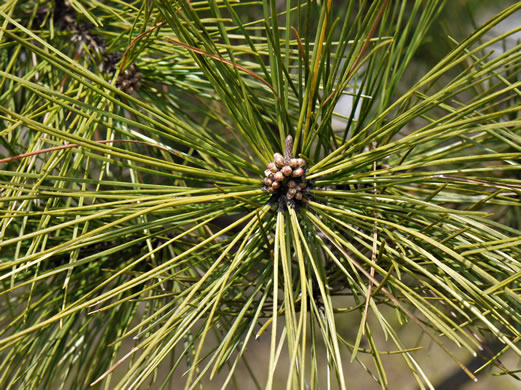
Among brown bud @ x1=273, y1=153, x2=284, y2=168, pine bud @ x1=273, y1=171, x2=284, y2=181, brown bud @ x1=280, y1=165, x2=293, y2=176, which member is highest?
brown bud @ x1=273, y1=153, x2=284, y2=168

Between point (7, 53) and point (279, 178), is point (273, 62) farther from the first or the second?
point (7, 53)

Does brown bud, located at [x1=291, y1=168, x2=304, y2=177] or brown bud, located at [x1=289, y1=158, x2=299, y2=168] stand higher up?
brown bud, located at [x1=289, y1=158, x2=299, y2=168]

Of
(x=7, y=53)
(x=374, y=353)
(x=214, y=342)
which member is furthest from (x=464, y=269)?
(x=214, y=342)

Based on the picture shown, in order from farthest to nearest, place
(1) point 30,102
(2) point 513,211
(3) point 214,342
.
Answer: (3) point 214,342
(2) point 513,211
(1) point 30,102

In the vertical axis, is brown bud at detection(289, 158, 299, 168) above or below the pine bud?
above

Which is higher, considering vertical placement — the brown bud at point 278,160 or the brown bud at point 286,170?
the brown bud at point 278,160

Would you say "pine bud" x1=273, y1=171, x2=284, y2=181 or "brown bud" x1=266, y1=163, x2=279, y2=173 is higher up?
"brown bud" x1=266, y1=163, x2=279, y2=173

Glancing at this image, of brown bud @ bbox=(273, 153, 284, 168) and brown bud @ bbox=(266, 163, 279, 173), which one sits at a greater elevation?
brown bud @ bbox=(273, 153, 284, 168)

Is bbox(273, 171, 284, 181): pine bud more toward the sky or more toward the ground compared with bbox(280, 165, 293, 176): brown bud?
more toward the ground
